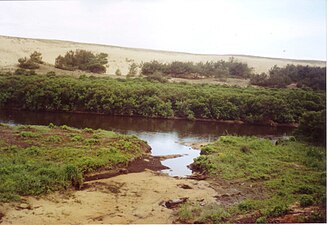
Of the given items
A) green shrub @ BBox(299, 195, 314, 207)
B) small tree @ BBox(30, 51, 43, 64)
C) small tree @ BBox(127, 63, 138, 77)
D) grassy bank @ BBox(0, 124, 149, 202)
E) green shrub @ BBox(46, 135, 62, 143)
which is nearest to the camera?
green shrub @ BBox(299, 195, 314, 207)

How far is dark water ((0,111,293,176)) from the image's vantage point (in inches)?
460

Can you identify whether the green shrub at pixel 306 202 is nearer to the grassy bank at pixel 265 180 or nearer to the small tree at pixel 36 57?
the grassy bank at pixel 265 180

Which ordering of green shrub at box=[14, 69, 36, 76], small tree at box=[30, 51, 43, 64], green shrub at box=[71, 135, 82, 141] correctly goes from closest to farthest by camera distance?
green shrub at box=[14, 69, 36, 76] → small tree at box=[30, 51, 43, 64] → green shrub at box=[71, 135, 82, 141]

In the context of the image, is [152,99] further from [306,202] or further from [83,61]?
[306,202]

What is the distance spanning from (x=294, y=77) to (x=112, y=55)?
201 inches

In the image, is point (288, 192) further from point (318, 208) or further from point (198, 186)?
point (198, 186)

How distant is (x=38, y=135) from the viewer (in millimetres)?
11062

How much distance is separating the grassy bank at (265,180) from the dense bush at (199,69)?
2.25m

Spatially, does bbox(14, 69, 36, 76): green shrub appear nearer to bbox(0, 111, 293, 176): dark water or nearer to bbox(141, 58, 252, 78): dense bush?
bbox(0, 111, 293, 176): dark water

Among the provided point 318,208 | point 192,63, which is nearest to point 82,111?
point 192,63

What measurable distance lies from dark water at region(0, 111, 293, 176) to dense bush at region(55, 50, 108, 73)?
1.43 metres

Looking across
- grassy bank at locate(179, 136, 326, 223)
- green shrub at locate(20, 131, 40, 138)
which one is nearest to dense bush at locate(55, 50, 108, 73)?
green shrub at locate(20, 131, 40, 138)

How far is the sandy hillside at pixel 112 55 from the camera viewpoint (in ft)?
33.1

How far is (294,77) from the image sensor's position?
11.0m
